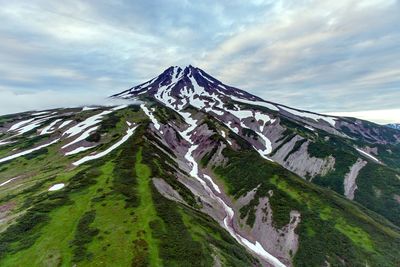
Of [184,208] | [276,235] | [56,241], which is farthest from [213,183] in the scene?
[56,241]

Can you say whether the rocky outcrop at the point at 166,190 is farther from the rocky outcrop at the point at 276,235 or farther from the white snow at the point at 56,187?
the white snow at the point at 56,187

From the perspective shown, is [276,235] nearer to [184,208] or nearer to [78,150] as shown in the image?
[184,208]

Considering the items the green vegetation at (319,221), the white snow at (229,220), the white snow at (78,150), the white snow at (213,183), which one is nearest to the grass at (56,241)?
the white snow at (229,220)

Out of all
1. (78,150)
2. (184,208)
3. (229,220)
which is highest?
(184,208)

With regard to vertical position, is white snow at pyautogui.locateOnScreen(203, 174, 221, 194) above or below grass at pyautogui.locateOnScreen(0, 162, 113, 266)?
→ below

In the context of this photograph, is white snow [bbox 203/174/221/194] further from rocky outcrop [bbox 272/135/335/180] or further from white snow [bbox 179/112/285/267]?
rocky outcrop [bbox 272/135/335/180]

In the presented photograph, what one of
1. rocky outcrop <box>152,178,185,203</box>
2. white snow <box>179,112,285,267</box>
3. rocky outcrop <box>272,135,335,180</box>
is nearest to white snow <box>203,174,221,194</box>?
white snow <box>179,112,285,267</box>

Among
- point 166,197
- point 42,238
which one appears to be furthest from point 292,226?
point 42,238

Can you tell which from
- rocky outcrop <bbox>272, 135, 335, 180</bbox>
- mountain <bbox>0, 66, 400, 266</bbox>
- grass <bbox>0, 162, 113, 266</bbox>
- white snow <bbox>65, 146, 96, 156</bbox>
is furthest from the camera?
rocky outcrop <bbox>272, 135, 335, 180</bbox>

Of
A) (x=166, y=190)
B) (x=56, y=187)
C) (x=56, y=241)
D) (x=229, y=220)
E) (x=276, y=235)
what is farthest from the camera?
(x=229, y=220)
